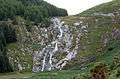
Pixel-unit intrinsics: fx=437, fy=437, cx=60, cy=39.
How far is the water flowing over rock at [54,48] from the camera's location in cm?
15175

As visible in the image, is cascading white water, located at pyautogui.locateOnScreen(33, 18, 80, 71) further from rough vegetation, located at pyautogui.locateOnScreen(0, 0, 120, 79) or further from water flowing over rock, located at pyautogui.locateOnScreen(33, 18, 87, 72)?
rough vegetation, located at pyautogui.locateOnScreen(0, 0, 120, 79)

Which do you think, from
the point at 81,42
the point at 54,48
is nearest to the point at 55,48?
the point at 54,48

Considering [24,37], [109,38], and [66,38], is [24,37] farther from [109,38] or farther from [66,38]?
[109,38]

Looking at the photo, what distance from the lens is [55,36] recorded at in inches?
7224

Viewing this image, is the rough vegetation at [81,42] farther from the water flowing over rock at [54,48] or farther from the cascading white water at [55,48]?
the cascading white water at [55,48]

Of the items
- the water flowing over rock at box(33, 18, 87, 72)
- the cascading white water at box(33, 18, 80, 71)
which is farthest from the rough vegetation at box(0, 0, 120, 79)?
the cascading white water at box(33, 18, 80, 71)

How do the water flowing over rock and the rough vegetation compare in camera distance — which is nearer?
the rough vegetation

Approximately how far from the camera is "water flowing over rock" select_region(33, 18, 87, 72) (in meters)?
152

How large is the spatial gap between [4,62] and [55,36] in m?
43.6

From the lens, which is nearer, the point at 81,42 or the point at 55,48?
the point at 55,48

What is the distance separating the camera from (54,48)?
166 meters

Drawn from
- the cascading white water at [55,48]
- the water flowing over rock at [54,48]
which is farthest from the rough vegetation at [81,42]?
the cascading white water at [55,48]

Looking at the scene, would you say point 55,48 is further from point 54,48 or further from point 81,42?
point 81,42

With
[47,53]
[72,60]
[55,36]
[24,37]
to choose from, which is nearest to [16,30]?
[24,37]
